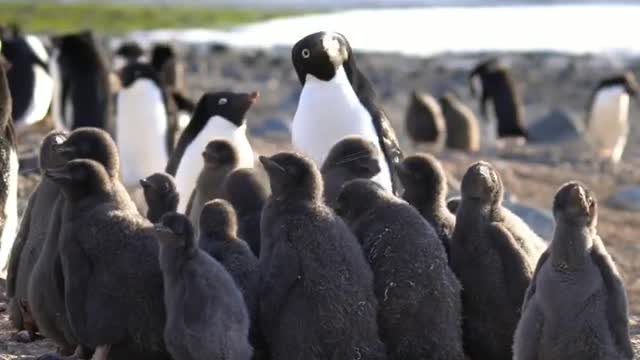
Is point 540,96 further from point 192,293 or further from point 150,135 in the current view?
point 192,293

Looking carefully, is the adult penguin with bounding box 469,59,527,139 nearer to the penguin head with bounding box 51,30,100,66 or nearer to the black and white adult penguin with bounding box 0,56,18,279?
the penguin head with bounding box 51,30,100,66

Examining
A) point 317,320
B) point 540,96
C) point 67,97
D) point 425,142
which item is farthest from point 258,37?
point 317,320

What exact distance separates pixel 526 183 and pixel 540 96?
13106mm

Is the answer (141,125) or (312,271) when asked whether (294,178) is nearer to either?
(312,271)

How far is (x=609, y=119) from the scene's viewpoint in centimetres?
1978

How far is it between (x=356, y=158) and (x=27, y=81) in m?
10.4

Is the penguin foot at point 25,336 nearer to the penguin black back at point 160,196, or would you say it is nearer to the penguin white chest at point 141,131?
the penguin black back at point 160,196

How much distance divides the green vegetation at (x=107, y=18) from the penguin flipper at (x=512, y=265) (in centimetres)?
4286

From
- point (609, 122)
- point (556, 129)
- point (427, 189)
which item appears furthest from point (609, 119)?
point (427, 189)

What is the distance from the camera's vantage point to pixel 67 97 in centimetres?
1397

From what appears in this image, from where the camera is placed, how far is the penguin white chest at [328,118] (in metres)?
8.09

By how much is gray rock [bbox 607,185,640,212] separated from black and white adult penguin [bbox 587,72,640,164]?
18.1 feet

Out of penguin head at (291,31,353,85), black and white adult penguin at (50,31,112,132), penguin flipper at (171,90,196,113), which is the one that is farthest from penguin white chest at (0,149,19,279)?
penguin flipper at (171,90,196,113)

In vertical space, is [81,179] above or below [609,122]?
above
